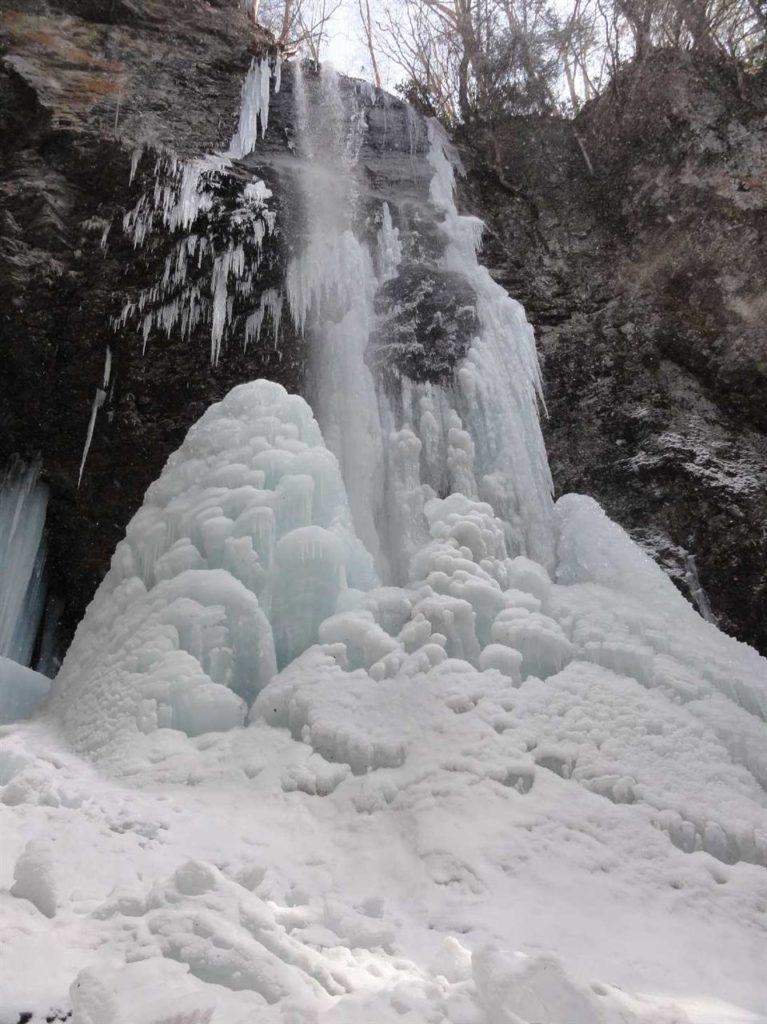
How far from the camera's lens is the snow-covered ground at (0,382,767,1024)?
86.1 inches

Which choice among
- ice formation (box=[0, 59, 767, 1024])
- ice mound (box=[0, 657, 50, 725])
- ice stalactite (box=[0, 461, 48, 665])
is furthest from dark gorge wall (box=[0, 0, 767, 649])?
ice mound (box=[0, 657, 50, 725])

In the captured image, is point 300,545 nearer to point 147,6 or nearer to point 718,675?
point 718,675

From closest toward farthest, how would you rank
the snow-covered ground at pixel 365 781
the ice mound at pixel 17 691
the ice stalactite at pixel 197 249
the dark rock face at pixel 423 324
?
1. the snow-covered ground at pixel 365 781
2. the ice mound at pixel 17 691
3. the dark rock face at pixel 423 324
4. the ice stalactite at pixel 197 249

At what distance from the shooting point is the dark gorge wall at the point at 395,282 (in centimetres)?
832

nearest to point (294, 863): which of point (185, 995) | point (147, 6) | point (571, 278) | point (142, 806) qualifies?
point (142, 806)

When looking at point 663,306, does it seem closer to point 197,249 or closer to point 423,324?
point 423,324

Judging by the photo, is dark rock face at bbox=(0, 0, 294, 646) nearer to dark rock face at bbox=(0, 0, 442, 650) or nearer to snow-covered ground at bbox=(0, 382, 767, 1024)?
dark rock face at bbox=(0, 0, 442, 650)

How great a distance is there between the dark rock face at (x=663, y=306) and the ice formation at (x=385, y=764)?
85.3 inches

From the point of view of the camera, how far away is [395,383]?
7.46 metres

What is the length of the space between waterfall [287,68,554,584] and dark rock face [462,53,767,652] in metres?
1.30

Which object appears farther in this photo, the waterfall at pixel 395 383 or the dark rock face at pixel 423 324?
the dark rock face at pixel 423 324

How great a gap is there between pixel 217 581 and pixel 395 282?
4.54m

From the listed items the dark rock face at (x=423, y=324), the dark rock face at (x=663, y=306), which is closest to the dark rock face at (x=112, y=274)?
the dark rock face at (x=423, y=324)

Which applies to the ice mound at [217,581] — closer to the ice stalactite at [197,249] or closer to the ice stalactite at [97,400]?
the ice stalactite at [197,249]
